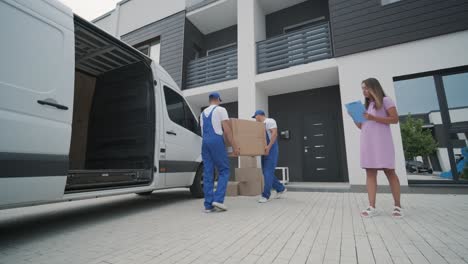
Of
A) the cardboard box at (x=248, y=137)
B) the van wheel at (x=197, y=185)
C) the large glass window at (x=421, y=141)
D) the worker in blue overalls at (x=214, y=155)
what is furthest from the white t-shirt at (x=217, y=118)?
the large glass window at (x=421, y=141)

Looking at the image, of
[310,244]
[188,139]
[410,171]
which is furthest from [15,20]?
[410,171]

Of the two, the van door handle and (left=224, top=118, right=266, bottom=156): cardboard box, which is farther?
(left=224, top=118, right=266, bottom=156): cardboard box

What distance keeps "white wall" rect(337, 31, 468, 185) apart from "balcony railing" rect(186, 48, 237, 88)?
3500 millimetres

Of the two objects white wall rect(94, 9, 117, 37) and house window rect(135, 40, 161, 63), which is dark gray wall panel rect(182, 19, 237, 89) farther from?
white wall rect(94, 9, 117, 37)

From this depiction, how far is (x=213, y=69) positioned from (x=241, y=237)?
682cm

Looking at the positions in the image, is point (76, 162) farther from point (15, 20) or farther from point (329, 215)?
point (329, 215)

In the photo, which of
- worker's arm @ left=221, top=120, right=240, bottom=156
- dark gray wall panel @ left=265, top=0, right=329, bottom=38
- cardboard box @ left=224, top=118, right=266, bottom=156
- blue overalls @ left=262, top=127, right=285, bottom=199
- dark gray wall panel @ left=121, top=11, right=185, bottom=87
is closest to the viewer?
worker's arm @ left=221, top=120, right=240, bottom=156

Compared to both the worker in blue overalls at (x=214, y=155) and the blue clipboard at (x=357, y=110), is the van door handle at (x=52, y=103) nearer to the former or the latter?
the worker in blue overalls at (x=214, y=155)

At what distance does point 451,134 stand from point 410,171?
1053cm

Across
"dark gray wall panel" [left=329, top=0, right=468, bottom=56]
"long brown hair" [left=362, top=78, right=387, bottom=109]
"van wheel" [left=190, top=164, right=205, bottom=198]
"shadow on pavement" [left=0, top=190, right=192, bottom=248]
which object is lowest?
"shadow on pavement" [left=0, top=190, right=192, bottom=248]

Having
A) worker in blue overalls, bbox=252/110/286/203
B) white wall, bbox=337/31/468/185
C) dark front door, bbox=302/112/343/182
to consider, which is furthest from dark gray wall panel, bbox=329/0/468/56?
worker in blue overalls, bbox=252/110/286/203

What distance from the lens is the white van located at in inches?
67.2

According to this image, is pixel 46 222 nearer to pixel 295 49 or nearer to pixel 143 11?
pixel 295 49

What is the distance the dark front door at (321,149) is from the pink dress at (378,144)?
4308 mm
